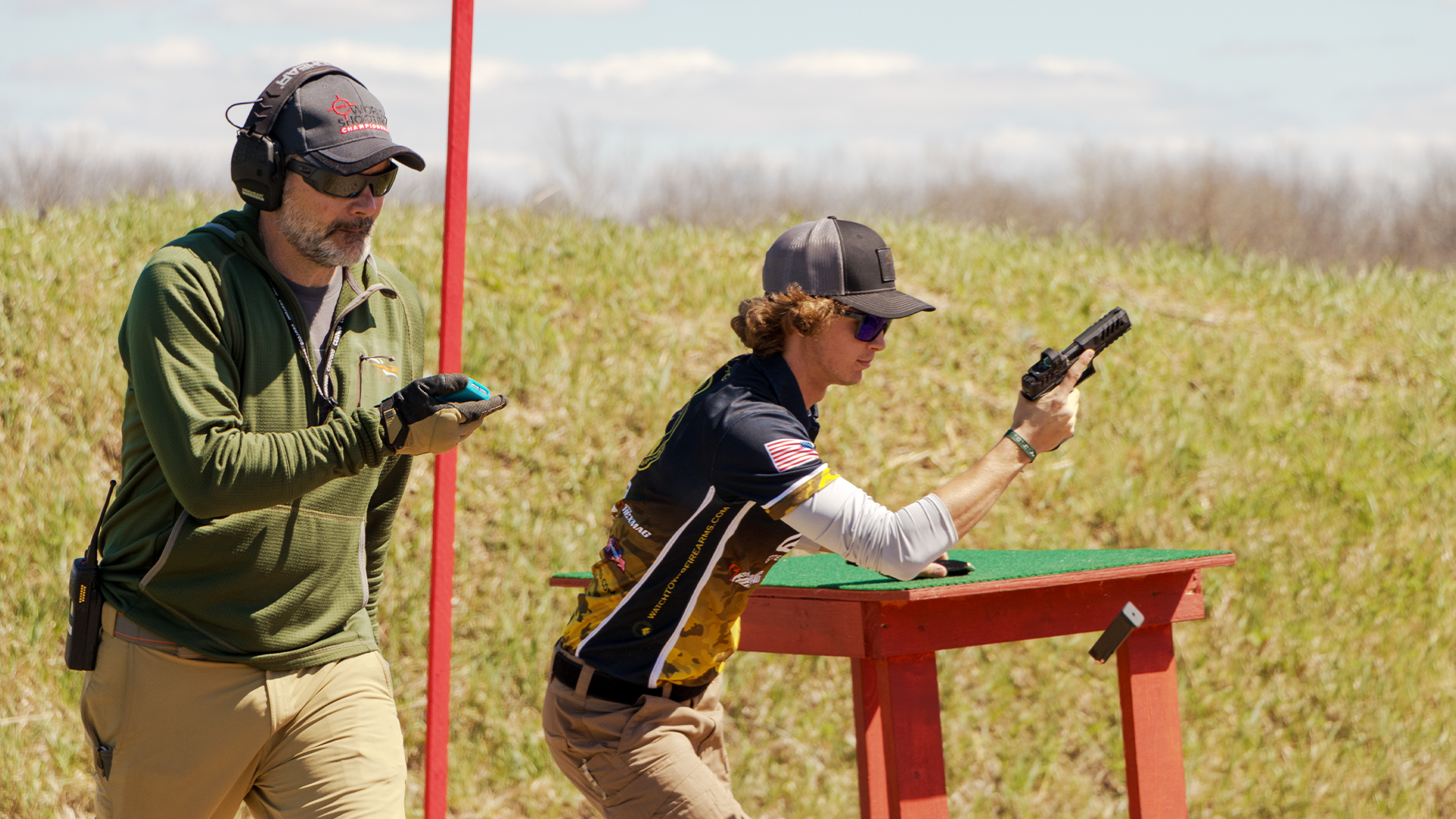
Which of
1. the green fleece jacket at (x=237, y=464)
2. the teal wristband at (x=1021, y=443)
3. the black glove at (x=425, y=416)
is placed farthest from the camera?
the teal wristband at (x=1021, y=443)

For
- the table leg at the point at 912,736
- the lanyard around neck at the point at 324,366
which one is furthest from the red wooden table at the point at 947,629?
the lanyard around neck at the point at 324,366

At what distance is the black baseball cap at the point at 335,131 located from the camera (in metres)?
2.84

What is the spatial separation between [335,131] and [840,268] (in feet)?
4.19

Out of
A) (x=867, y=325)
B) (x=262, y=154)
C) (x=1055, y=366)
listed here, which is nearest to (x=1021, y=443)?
(x=1055, y=366)

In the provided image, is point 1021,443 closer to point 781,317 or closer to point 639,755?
point 781,317

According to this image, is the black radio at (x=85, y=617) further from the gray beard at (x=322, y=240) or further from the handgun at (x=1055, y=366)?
the handgun at (x=1055, y=366)

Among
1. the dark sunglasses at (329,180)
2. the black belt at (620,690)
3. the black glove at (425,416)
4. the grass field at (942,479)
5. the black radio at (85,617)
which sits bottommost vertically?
the grass field at (942,479)

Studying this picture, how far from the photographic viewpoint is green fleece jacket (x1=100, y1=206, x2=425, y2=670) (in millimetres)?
2588

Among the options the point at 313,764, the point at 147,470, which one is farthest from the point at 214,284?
the point at 313,764

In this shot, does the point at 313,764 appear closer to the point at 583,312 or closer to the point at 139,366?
the point at 139,366

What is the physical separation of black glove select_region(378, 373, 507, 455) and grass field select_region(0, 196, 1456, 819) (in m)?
3.89

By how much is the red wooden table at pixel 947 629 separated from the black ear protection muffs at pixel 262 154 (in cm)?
166

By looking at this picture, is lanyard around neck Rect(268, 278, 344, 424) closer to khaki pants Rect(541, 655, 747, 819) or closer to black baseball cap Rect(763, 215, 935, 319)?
khaki pants Rect(541, 655, 747, 819)

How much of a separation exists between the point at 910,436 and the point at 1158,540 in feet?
5.98
